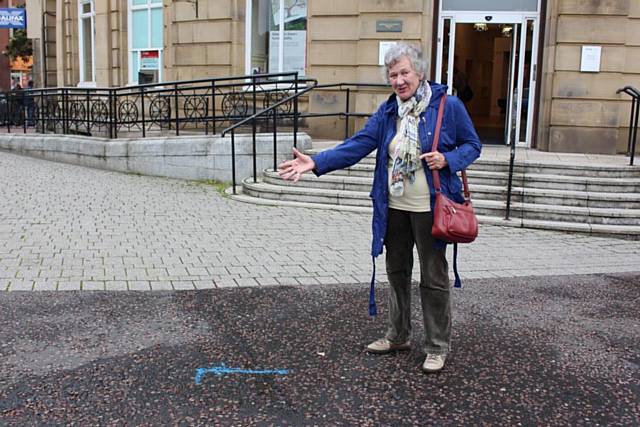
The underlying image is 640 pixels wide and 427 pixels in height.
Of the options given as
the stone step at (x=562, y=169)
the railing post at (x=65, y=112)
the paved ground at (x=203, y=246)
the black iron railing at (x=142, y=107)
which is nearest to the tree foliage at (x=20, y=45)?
the black iron railing at (x=142, y=107)

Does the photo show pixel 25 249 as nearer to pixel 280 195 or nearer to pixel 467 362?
pixel 280 195

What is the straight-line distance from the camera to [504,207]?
30.1ft

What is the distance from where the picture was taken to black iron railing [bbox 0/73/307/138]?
1332 centimetres

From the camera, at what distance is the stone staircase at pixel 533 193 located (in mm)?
8867

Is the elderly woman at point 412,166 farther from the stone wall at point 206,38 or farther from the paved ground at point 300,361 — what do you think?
the stone wall at point 206,38

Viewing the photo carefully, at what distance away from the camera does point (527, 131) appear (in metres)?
13.4

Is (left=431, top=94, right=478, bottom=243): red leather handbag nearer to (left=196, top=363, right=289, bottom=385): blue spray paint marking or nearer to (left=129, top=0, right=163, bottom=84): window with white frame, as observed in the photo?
(left=196, top=363, right=289, bottom=385): blue spray paint marking

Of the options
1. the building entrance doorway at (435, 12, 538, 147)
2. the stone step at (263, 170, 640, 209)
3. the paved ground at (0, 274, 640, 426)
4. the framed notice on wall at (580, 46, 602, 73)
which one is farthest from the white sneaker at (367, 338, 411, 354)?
the framed notice on wall at (580, 46, 602, 73)

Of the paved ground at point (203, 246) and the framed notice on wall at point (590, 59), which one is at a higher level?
the framed notice on wall at point (590, 59)

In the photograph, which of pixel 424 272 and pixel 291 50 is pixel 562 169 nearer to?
pixel 424 272

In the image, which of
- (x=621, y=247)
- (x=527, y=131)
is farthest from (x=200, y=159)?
(x=621, y=247)

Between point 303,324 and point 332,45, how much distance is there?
949cm

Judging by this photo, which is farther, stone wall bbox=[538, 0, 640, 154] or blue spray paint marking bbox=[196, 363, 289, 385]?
stone wall bbox=[538, 0, 640, 154]

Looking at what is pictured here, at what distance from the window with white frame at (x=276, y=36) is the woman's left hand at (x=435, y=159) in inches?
433
